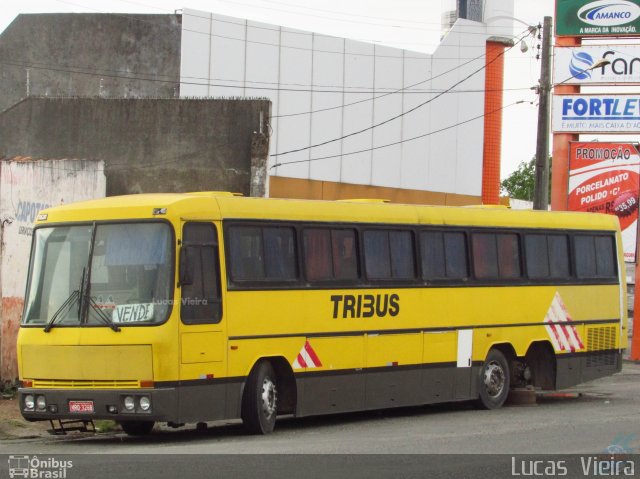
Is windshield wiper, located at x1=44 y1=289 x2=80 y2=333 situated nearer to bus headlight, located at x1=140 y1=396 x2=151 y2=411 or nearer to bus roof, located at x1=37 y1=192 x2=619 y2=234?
bus roof, located at x1=37 y1=192 x2=619 y2=234

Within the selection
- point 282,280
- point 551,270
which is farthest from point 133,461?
point 551,270

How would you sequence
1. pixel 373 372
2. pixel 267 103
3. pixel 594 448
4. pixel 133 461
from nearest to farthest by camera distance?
pixel 133 461 < pixel 594 448 < pixel 373 372 < pixel 267 103

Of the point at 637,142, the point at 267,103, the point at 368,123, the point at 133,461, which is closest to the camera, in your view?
the point at 133,461

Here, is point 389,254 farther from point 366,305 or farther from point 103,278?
point 103,278

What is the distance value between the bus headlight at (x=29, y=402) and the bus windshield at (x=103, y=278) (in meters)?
0.81

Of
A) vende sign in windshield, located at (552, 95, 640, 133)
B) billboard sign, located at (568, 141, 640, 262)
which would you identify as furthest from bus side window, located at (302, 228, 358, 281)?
vende sign in windshield, located at (552, 95, 640, 133)

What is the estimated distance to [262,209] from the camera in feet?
54.4

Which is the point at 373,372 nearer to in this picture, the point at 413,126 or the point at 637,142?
the point at 637,142

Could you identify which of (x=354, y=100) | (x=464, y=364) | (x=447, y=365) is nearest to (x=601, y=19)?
(x=354, y=100)

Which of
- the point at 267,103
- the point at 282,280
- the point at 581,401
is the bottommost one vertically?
the point at 581,401

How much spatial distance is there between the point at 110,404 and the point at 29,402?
1.12 m

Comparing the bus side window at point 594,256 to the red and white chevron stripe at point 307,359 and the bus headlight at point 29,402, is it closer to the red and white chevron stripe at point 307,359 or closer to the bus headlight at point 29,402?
Result: the red and white chevron stripe at point 307,359

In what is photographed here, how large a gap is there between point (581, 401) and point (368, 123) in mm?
31951

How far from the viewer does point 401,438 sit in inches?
594
